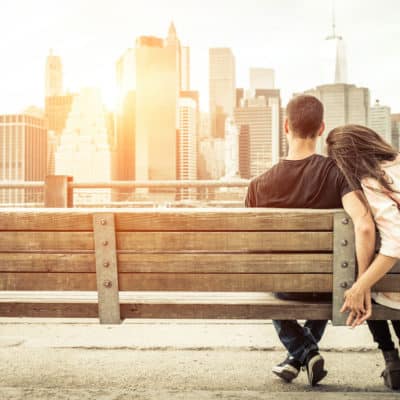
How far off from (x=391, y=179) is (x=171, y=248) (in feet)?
3.56

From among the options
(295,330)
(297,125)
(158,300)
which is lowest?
(295,330)

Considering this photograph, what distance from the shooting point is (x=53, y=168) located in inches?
7756

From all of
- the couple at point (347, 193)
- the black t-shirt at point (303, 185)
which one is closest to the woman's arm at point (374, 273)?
the couple at point (347, 193)

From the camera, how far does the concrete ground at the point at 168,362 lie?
3.70 meters

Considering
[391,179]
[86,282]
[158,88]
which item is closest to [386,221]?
[391,179]

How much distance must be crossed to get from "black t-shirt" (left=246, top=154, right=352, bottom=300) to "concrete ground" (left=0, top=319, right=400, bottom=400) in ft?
2.67

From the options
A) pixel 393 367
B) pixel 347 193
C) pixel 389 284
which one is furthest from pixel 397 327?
pixel 347 193

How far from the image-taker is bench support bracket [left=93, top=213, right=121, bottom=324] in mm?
3205

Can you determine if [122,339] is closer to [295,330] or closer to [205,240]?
[295,330]

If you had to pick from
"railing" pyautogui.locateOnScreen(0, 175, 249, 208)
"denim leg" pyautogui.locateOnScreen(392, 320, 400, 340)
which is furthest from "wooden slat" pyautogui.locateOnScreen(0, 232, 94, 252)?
"railing" pyautogui.locateOnScreen(0, 175, 249, 208)

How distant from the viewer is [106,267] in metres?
3.24

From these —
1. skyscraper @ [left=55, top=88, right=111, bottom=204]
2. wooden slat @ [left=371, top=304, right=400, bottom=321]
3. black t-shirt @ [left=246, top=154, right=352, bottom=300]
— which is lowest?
wooden slat @ [left=371, top=304, right=400, bottom=321]

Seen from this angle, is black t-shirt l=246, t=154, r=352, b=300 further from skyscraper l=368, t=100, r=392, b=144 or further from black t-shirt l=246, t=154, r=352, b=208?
skyscraper l=368, t=100, r=392, b=144

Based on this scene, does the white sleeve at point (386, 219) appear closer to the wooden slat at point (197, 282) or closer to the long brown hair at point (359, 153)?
the long brown hair at point (359, 153)
